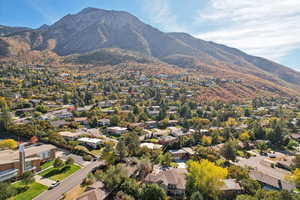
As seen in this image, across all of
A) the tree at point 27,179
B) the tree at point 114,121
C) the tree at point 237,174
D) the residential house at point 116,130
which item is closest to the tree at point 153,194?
the tree at point 237,174

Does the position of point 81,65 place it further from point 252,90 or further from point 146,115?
point 252,90

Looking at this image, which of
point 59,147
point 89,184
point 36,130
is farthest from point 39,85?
point 89,184

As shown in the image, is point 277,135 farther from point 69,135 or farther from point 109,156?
point 69,135

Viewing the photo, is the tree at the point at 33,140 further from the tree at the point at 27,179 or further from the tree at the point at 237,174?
the tree at the point at 237,174

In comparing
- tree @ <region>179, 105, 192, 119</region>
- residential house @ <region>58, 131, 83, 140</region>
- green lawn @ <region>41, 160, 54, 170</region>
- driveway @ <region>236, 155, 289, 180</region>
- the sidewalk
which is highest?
tree @ <region>179, 105, 192, 119</region>

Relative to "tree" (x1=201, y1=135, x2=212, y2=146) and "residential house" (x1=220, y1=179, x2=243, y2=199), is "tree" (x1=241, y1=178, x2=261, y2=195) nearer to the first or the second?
"residential house" (x1=220, y1=179, x2=243, y2=199)

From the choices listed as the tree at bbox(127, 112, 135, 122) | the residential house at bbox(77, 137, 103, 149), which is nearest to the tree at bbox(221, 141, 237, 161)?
the residential house at bbox(77, 137, 103, 149)
